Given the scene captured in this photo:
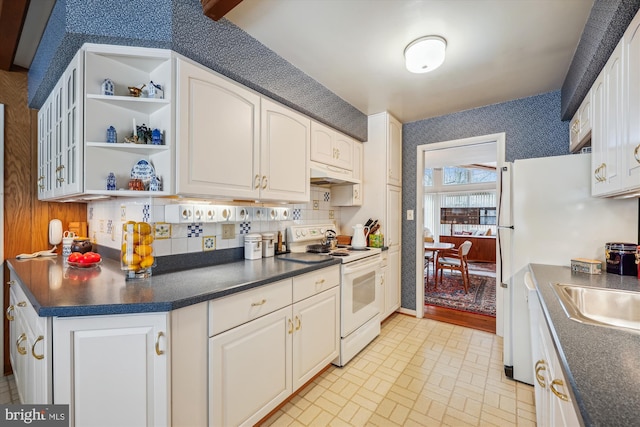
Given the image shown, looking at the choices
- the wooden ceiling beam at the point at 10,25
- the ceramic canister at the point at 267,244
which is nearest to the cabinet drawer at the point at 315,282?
the ceramic canister at the point at 267,244

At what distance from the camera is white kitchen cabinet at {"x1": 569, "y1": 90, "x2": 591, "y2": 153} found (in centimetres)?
182

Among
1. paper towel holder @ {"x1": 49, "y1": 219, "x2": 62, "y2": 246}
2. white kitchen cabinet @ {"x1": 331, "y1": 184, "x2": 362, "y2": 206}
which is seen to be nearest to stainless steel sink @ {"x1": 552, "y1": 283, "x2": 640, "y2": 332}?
white kitchen cabinet @ {"x1": 331, "y1": 184, "x2": 362, "y2": 206}

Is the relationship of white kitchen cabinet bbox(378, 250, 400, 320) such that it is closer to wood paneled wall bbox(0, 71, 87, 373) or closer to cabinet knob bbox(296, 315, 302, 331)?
cabinet knob bbox(296, 315, 302, 331)

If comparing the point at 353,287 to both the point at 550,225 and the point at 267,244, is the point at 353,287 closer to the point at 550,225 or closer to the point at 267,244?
the point at 267,244

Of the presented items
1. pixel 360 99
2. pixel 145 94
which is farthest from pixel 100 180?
pixel 360 99

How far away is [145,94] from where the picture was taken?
1531mm

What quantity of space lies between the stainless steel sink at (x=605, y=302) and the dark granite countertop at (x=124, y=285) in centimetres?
139

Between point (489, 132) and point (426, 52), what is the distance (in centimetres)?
152

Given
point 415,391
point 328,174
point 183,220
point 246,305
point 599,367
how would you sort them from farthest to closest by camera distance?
point 328,174 < point 415,391 < point 183,220 < point 246,305 < point 599,367

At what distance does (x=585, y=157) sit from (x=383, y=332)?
7.28ft

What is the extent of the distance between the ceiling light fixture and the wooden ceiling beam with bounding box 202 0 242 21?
3.66ft

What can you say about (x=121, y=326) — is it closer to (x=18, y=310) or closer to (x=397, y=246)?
(x=18, y=310)

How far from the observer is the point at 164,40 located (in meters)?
1.38

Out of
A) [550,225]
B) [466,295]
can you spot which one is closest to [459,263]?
[466,295]
